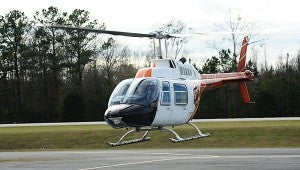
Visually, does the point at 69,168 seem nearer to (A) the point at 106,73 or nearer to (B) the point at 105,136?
(B) the point at 105,136

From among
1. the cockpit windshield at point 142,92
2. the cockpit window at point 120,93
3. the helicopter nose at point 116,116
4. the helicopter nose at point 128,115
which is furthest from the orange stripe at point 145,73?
the helicopter nose at point 116,116

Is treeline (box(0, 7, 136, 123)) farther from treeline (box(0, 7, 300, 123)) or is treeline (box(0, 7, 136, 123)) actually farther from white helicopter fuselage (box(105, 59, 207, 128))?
white helicopter fuselage (box(105, 59, 207, 128))

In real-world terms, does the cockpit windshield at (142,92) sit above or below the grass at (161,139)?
above

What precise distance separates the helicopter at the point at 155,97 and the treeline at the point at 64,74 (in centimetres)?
5598

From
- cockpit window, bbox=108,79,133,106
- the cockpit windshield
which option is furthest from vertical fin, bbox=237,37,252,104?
cockpit window, bbox=108,79,133,106

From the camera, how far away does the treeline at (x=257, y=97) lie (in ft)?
263

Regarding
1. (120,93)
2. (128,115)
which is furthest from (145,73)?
(128,115)

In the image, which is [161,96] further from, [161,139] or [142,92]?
[161,139]

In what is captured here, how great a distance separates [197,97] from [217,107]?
185 ft

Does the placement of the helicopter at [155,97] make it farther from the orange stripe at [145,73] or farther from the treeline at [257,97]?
the treeline at [257,97]

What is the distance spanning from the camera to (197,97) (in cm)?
2895

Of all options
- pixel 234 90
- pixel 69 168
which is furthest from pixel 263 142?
pixel 234 90

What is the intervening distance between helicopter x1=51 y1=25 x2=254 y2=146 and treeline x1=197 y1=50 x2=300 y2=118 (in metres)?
50.2

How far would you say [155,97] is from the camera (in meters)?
25.8
